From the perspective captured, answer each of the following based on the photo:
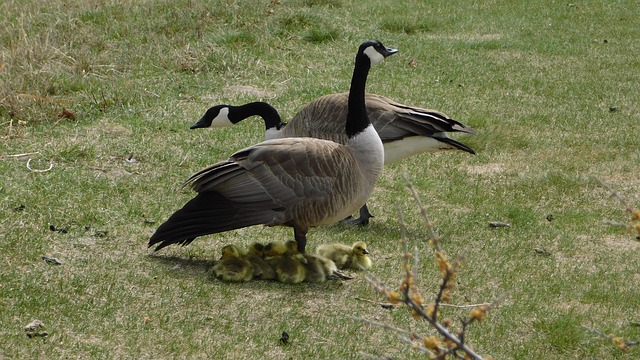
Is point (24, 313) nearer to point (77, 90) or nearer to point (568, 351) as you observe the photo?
point (568, 351)

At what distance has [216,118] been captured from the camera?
7.50 meters

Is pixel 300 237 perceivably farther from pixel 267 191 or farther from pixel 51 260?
pixel 51 260

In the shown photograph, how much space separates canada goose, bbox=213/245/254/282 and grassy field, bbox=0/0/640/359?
0.12 metres

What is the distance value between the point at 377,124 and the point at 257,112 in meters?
0.99

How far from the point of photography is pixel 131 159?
8.10 meters

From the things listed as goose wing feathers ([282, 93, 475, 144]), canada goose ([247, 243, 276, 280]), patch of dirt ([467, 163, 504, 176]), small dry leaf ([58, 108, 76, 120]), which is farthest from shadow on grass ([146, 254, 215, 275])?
small dry leaf ([58, 108, 76, 120])

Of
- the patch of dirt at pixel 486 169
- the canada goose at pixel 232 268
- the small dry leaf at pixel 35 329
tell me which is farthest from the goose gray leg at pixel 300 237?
the patch of dirt at pixel 486 169

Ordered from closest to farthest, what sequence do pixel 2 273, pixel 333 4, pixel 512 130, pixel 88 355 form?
pixel 88 355 < pixel 2 273 < pixel 512 130 < pixel 333 4

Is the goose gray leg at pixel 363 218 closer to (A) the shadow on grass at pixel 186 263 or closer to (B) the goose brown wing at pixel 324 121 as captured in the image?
(B) the goose brown wing at pixel 324 121

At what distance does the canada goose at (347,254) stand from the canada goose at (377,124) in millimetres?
1076

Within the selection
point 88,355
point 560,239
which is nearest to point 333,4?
point 560,239

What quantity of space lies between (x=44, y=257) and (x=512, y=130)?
5.27 meters

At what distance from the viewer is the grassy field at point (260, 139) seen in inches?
212

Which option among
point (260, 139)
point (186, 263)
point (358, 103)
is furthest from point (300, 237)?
point (260, 139)
